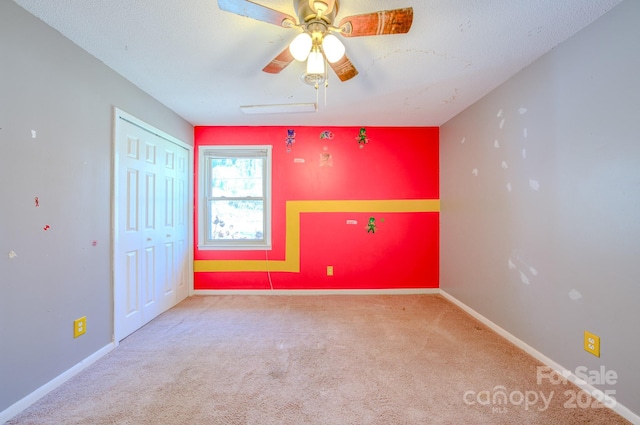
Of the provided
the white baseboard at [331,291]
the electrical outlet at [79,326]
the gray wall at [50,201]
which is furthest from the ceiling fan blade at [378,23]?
the white baseboard at [331,291]

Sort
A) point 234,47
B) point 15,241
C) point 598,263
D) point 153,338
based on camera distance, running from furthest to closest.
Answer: point 153,338, point 234,47, point 598,263, point 15,241

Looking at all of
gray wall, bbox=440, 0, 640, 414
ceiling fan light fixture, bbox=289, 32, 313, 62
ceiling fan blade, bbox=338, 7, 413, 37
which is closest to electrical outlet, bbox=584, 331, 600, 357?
gray wall, bbox=440, 0, 640, 414

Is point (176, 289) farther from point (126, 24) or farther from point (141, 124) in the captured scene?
point (126, 24)

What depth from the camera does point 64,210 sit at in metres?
1.83

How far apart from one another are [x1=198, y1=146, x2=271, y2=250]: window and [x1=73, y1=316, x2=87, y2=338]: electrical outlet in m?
1.76

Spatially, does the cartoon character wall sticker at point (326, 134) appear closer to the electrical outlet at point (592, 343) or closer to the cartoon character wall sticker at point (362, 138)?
the cartoon character wall sticker at point (362, 138)

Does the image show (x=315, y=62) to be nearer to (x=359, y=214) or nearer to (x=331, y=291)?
(x=359, y=214)

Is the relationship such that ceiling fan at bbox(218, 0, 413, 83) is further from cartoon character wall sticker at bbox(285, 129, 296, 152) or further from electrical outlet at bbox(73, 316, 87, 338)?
electrical outlet at bbox(73, 316, 87, 338)

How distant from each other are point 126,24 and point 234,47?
26.5 inches

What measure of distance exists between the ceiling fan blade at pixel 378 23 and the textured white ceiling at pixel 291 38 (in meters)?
0.25

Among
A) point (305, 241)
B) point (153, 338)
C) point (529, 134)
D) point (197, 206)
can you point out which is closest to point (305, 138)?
point (305, 241)

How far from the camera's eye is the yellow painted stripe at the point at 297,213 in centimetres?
367

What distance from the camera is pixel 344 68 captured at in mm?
1818

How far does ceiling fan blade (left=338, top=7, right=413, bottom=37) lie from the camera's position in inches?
50.7
